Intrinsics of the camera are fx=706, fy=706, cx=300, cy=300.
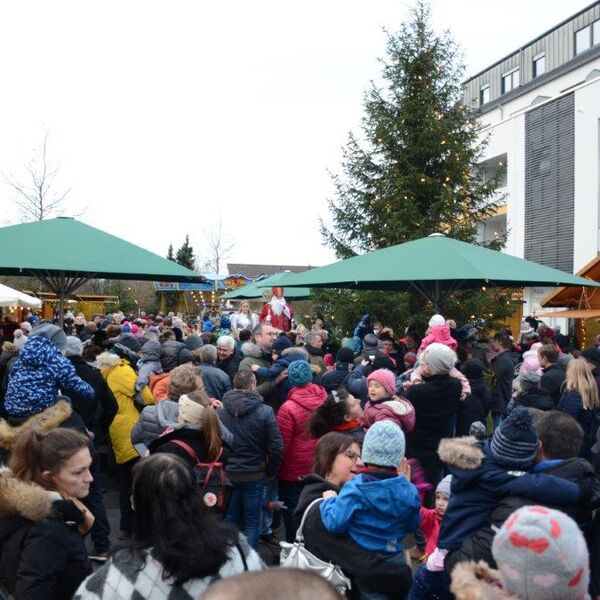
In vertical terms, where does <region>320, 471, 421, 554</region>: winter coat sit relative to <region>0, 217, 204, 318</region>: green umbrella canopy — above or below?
below

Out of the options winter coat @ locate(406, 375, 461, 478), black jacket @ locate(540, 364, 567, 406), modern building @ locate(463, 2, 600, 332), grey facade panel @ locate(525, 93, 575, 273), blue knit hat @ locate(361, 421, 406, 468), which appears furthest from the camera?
grey facade panel @ locate(525, 93, 575, 273)

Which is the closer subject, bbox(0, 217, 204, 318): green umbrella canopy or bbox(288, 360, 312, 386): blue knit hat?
bbox(288, 360, 312, 386): blue knit hat

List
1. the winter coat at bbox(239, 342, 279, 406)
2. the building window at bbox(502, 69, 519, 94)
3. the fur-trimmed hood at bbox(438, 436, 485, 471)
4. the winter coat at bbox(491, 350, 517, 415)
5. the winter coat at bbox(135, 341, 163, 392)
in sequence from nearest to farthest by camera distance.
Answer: the fur-trimmed hood at bbox(438, 436, 485, 471)
the winter coat at bbox(239, 342, 279, 406)
the winter coat at bbox(135, 341, 163, 392)
the winter coat at bbox(491, 350, 517, 415)
the building window at bbox(502, 69, 519, 94)

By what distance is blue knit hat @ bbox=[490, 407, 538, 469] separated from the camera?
11.4 ft

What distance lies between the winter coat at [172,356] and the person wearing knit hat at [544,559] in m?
6.01

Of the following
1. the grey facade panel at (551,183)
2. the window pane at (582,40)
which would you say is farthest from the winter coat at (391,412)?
the window pane at (582,40)

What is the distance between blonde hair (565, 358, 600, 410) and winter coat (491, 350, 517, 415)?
112 inches

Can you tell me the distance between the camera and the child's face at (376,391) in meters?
6.18

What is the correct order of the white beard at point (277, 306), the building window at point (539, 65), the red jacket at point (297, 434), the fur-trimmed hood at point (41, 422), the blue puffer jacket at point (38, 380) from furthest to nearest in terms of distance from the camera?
1. the building window at point (539, 65)
2. the white beard at point (277, 306)
3. the red jacket at point (297, 434)
4. the blue puffer jacket at point (38, 380)
5. the fur-trimmed hood at point (41, 422)

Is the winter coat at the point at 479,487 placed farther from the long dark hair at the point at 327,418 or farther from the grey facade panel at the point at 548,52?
the grey facade panel at the point at 548,52

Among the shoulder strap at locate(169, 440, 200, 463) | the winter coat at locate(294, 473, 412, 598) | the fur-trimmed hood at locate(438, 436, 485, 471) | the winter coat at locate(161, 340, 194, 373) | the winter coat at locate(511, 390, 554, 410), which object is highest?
the winter coat at locate(161, 340, 194, 373)

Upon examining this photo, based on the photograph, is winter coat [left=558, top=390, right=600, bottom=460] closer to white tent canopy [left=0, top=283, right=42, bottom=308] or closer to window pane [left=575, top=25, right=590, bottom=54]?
white tent canopy [left=0, top=283, right=42, bottom=308]

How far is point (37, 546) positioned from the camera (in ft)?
9.25

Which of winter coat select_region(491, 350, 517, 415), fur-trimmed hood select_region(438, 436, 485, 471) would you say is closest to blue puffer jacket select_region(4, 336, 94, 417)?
fur-trimmed hood select_region(438, 436, 485, 471)
